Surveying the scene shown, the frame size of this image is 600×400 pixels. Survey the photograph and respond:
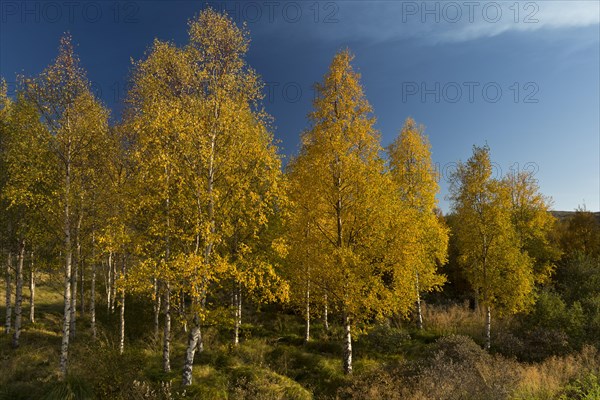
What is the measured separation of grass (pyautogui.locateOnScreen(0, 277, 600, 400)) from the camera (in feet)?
36.2

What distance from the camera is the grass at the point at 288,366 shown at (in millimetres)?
11031

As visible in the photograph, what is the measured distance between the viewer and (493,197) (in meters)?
21.7

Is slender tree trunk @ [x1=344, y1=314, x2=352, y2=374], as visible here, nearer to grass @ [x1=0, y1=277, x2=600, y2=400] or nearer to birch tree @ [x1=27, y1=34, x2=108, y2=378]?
grass @ [x1=0, y1=277, x2=600, y2=400]

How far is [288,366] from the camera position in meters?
17.3

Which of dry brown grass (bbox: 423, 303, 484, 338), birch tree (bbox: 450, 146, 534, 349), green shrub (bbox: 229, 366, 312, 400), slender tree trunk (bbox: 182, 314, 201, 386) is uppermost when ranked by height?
birch tree (bbox: 450, 146, 534, 349)

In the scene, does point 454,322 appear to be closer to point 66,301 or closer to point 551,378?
point 551,378

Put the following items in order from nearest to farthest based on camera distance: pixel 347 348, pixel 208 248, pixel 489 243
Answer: pixel 208 248
pixel 347 348
pixel 489 243

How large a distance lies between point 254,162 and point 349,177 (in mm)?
4386

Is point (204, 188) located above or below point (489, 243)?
above

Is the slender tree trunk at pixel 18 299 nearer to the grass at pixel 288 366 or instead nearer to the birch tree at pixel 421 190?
the grass at pixel 288 366

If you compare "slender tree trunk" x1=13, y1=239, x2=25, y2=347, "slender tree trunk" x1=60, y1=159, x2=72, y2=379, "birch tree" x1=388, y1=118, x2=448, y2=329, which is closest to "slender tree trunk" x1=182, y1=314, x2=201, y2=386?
"slender tree trunk" x1=60, y1=159, x2=72, y2=379

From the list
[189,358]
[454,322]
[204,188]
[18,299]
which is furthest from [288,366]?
[18,299]

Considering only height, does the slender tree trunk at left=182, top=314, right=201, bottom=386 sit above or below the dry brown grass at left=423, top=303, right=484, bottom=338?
above

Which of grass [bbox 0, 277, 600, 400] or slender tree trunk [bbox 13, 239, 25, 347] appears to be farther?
slender tree trunk [bbox 13, 239, 25, 347]
